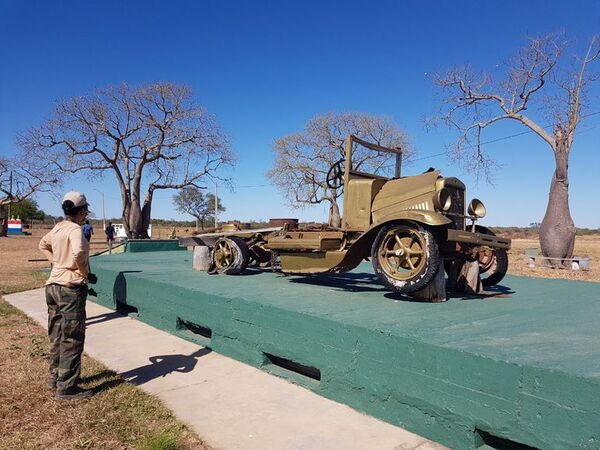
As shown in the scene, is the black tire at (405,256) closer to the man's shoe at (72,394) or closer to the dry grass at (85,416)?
the dry grass at (85,416)

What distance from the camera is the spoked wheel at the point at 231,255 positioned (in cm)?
705

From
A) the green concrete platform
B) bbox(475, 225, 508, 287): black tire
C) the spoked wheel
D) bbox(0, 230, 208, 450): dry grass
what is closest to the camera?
the green concrete platform

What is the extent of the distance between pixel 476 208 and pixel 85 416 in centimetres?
421

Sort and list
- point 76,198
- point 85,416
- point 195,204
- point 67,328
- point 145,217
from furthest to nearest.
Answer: point 195,204 < point 145,217 < point 76,198 < point 67,328 < point 85,416

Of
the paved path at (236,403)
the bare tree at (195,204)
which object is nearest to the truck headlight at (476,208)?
the paved path at (236,403)

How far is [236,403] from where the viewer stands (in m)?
3.66

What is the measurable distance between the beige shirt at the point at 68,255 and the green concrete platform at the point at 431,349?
1.58 metres

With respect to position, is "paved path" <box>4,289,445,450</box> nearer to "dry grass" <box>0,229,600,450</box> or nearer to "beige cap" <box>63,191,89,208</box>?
"dry grass" <box>0,229,600,450</box>

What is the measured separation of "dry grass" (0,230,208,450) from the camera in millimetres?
2938

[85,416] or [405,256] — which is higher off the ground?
[405,256]

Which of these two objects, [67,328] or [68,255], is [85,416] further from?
[68,255]

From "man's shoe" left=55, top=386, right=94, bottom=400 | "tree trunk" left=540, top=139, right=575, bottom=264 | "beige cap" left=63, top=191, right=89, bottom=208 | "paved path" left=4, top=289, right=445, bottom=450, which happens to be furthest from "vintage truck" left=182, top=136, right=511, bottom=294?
"tree trunk" left=540, top=139, right=575, bottom=264

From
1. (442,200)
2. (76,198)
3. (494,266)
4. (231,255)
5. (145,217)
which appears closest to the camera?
(76,198)

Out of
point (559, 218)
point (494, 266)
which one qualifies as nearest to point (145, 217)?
point (559, 218)
